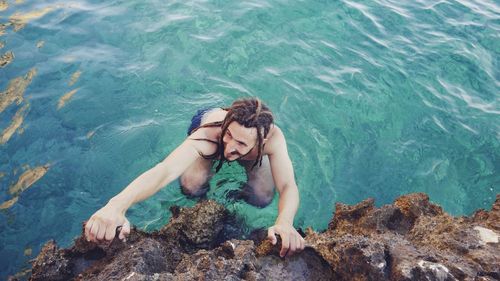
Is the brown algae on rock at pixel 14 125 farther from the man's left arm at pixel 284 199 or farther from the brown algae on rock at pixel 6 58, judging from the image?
the man's left arm at pixel 284 199

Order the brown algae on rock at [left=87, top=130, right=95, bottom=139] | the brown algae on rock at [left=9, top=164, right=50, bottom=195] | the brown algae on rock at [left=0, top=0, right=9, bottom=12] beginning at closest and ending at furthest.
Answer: the brown algae on rock at [left=9, top=164, right=50, bottom=195]
the brown algae on rock at [left=87, top=130, right=95, bottom=139]
the brown algae on rock at [left=0, top=0, right=9, bottom=12]

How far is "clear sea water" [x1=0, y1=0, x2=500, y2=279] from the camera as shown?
178 inches

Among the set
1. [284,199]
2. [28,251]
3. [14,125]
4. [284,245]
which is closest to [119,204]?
[284,245]

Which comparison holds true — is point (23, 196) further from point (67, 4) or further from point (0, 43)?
point (67, 4)

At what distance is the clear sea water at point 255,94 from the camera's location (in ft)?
14.8

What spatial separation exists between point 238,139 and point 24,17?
19.1 ft

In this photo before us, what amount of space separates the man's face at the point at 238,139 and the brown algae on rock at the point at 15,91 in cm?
346

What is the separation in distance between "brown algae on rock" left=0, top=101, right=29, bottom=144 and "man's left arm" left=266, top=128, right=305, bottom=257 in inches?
131

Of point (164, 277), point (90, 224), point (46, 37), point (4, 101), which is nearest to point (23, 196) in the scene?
point (4, 101)

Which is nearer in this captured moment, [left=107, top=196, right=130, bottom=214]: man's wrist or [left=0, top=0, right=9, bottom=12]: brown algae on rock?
[left=107, top=196, right=130, bottom=214]: man's wrist

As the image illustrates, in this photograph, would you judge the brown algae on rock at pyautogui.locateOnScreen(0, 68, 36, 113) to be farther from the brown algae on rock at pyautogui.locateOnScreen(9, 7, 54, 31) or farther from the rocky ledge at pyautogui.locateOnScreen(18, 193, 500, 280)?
the rocky ledge at pyautogui.locateOnScreen(18, 193, 500, 280)

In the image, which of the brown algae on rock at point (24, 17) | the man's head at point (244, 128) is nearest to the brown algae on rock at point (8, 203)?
the man's head at point (244, 128)

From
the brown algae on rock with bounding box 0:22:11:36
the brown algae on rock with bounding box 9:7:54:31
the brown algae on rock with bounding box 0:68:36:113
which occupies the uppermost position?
the brown algae on rock with bounding box 9:7:54:31

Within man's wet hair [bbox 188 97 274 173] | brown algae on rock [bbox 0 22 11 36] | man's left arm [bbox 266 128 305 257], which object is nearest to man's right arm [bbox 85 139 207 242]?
man's wet hair [bbox 188 97 274 173]
